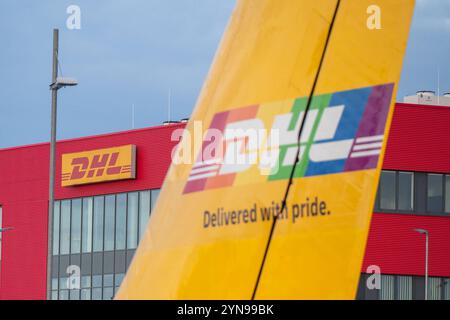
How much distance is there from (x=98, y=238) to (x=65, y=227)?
103 inches

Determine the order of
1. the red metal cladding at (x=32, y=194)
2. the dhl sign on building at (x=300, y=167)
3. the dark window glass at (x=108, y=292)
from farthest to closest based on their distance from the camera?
the dark window glass at (x=108, y=292) < the red metal cladding at (x=32, y=194) < the dhl sign on building at (x=300, y=167)

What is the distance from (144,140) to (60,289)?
32.7ft

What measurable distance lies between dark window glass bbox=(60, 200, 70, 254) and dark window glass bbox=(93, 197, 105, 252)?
1934 millimetres

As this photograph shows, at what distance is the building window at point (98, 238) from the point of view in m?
56.8

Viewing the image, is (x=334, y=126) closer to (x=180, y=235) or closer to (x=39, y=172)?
(x=180, y=235)

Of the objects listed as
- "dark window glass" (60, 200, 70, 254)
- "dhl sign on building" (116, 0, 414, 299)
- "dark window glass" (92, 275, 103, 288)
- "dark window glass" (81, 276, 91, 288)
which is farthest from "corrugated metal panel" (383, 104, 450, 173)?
"dhl sign on building" (116, 0, 414, 299)

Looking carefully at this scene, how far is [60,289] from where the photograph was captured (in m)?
60.0

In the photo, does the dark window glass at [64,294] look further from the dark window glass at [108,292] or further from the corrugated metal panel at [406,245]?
the corrugated metal panel at [406,245]

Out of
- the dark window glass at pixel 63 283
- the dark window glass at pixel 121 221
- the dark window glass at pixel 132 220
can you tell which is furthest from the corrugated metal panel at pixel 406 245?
the dark window glass at pixel 63 283

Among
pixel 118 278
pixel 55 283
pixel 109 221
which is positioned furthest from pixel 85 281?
pixel 109 221

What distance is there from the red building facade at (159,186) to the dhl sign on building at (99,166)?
359 mm

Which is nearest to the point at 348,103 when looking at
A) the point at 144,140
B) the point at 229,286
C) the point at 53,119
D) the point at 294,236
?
the point at 294,236

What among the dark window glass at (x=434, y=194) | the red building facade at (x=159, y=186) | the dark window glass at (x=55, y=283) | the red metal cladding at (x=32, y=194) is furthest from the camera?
the dark window glass at (x=55, y=283)

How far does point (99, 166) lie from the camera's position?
5828 cm
